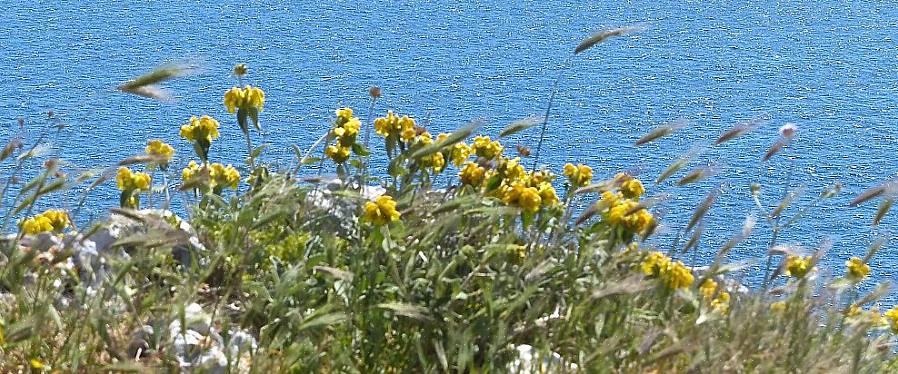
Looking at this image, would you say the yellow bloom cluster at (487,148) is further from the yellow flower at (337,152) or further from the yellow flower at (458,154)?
the yellow flower at (337,152)

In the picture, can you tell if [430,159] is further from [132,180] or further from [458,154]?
[132,180]

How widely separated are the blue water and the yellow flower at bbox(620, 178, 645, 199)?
2.47 feet

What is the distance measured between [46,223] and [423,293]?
0.49 metres

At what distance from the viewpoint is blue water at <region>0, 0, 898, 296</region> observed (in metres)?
3.26

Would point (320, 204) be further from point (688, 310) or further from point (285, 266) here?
point (688, 310)

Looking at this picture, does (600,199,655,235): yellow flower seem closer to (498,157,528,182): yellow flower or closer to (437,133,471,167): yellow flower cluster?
(498,157,528,182): yellow flower

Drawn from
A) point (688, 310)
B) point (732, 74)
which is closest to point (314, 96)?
point (732, 74)

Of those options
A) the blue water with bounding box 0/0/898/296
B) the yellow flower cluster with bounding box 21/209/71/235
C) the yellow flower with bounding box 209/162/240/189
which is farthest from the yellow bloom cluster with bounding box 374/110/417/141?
the blue water with bounding box 0/0/898/296

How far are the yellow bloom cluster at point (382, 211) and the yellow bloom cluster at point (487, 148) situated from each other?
364mm

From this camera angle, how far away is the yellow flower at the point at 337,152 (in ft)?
6.53

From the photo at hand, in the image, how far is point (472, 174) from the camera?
1.89 metres

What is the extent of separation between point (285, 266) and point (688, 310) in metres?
0.54

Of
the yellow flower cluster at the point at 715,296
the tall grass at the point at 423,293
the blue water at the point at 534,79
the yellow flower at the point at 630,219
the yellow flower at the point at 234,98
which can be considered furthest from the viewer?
the blue water at the point at 534,79

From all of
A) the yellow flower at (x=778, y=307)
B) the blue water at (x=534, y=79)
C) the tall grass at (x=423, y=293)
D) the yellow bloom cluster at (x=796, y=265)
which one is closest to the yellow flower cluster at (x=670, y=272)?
the tall grass at (x=423, y=293)
